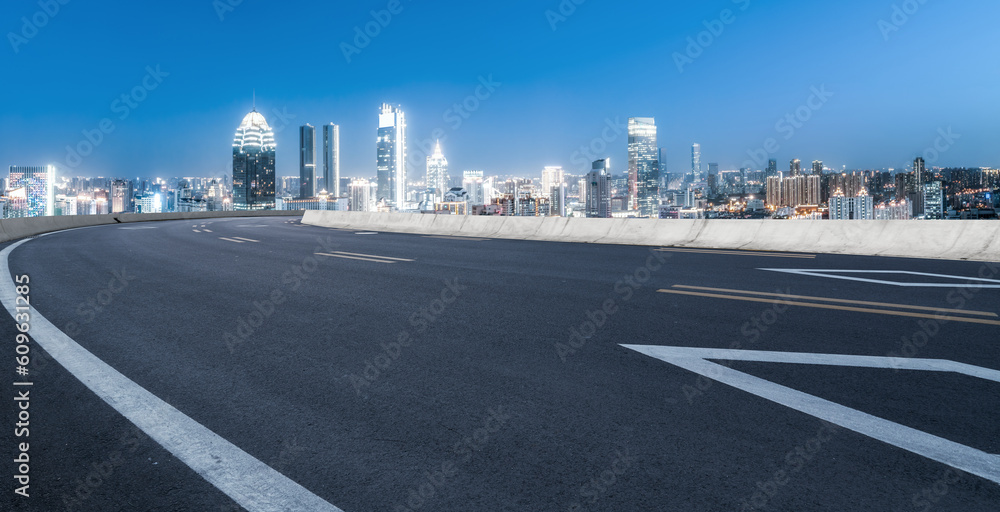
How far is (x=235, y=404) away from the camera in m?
3.43

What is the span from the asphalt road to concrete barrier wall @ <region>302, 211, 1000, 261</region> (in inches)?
158

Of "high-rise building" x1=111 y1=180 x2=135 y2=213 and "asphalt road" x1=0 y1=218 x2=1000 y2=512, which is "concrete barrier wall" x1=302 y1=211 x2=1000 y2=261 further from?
"high-rise building" x1=111 y1=180 x2=135 y2=213

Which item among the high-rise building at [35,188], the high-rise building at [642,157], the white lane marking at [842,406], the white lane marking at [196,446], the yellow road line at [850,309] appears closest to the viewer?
the white lane marking at [196,446]

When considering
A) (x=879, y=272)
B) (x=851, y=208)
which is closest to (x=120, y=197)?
(x=851, y=208)

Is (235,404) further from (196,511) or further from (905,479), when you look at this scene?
(905,479)

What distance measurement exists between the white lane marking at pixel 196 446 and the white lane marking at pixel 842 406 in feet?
8.89

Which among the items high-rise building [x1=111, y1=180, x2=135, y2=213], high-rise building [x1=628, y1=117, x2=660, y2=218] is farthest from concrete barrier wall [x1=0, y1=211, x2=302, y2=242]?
high-rise building [x1=628, y1=117, x2=660, y2=218]

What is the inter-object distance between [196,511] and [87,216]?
36937mm

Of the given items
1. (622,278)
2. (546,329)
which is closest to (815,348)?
(546,329)

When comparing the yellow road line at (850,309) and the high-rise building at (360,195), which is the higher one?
the high-rise building at (360,195)

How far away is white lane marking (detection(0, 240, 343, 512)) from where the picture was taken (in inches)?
91.0

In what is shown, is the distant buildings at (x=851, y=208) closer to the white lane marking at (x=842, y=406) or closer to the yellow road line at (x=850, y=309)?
the yellow road line at (x=850, y=309)

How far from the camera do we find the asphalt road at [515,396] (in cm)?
240

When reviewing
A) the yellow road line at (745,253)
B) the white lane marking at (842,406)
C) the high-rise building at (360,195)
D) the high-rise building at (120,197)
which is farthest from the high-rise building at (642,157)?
the white lane marking at (842,406)
